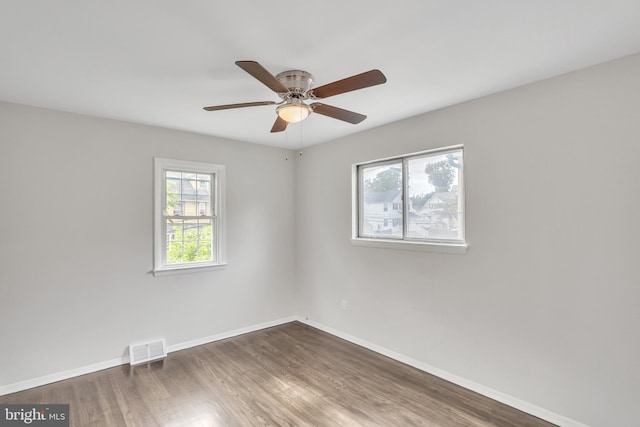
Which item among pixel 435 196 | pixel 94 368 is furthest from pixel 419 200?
pixel 94 368

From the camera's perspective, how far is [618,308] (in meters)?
2.08

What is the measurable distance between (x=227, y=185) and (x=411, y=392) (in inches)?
120

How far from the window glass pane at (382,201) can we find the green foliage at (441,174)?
0.39 metres

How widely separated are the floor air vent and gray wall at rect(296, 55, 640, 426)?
8.07 feet

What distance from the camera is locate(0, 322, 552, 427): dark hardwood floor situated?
2381 mm

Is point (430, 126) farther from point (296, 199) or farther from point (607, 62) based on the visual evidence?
point (296, 199)

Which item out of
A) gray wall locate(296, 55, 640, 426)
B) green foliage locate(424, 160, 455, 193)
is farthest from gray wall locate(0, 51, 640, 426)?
green foliage locate(424, 160, 455, 193)

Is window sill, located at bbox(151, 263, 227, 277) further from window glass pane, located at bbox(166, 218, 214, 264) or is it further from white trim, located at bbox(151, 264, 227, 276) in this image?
window glass pane, located at bbox(166, 218, 214, 264)

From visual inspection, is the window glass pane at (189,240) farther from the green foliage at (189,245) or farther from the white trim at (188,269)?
the white trim at (188,269)

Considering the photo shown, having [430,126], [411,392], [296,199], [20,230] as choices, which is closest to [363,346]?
[411,392]

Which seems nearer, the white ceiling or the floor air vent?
the white ceiling

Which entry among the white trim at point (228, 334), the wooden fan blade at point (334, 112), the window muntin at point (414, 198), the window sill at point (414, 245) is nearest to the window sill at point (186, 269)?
the white trim at point (228, 334)

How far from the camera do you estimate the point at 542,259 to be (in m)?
2.40

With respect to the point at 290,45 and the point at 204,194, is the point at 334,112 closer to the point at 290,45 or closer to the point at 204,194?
the point at 290,45
